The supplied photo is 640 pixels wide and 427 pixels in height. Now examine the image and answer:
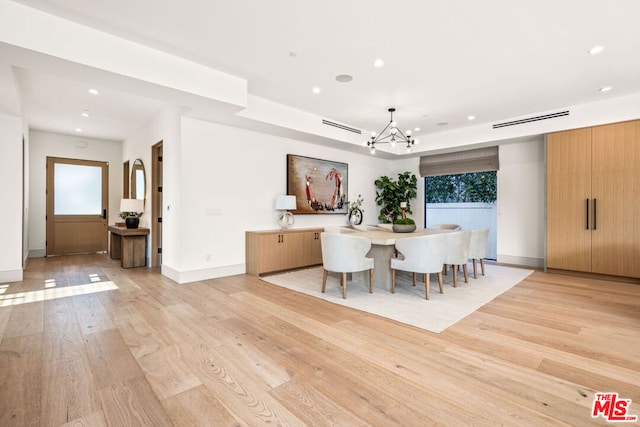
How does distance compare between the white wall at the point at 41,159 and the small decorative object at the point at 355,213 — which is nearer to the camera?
the white wall at the point at 41,159

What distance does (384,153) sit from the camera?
753 centimetres

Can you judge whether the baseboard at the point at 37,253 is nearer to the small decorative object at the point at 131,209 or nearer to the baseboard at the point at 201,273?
the small decorative object at the point at 131,209

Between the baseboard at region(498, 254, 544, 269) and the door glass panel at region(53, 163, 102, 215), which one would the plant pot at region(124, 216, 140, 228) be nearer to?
the door glass panel at region(53, 163, 102, 215)

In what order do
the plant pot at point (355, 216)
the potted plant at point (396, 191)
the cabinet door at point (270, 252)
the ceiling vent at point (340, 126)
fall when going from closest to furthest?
1. the cabinet door at point (270, 252)
2. the ceiling vent at point (340, 126)
3. the plant pot at point (355, 216)
4. the potted plant at point (396, 191)

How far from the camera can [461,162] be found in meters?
7.06

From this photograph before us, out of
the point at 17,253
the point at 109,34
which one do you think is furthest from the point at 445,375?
the point at 17,253

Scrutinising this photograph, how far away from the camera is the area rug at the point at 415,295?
323cm

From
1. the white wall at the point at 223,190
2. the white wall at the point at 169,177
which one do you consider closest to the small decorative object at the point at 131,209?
the white wall at the point at 169,177

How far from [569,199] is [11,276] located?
9.20 metres

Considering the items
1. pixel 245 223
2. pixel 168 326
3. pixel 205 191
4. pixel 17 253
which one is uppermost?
pixel 205 191

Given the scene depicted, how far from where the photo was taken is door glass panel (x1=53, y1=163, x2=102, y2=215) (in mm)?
7508

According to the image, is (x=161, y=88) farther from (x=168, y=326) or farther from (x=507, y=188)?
(x=507, y=188)

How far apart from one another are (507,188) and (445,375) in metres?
5.72

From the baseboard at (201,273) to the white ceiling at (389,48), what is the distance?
289 cm
